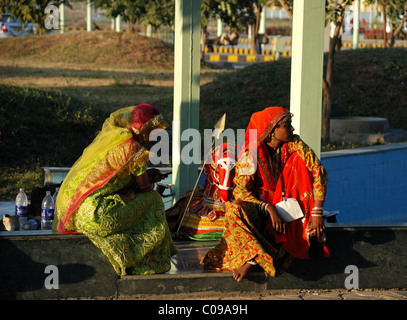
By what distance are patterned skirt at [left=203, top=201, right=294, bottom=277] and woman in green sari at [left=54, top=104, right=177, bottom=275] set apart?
41 cm

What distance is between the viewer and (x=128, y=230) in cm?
499

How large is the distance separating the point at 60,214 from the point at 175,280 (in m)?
0.89

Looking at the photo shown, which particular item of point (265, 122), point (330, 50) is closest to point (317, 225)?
point (265, 122)

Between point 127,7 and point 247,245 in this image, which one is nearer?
point 247,245

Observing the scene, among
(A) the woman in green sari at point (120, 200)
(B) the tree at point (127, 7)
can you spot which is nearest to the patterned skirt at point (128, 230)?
(A) the woman in green sari at point (120, 200)

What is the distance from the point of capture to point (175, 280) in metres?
4.97

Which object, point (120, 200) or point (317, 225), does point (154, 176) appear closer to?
point (120, 200)

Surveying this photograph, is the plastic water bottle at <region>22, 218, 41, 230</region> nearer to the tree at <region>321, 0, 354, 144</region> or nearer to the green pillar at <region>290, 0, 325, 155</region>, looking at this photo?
the green pillar at <region>290, 0, 325, 155</region>

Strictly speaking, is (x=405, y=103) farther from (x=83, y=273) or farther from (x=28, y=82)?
(x=83, y=273)

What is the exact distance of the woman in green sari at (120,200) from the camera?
15.9ft

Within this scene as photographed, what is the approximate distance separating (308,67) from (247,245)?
1.70m

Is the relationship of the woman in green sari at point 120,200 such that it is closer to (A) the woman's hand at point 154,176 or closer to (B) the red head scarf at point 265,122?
(A) the woman's hand at point 154,176

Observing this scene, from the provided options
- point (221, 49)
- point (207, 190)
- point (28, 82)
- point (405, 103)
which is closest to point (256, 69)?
point (405, 103)

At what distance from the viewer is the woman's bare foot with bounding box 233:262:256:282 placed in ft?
16.2
